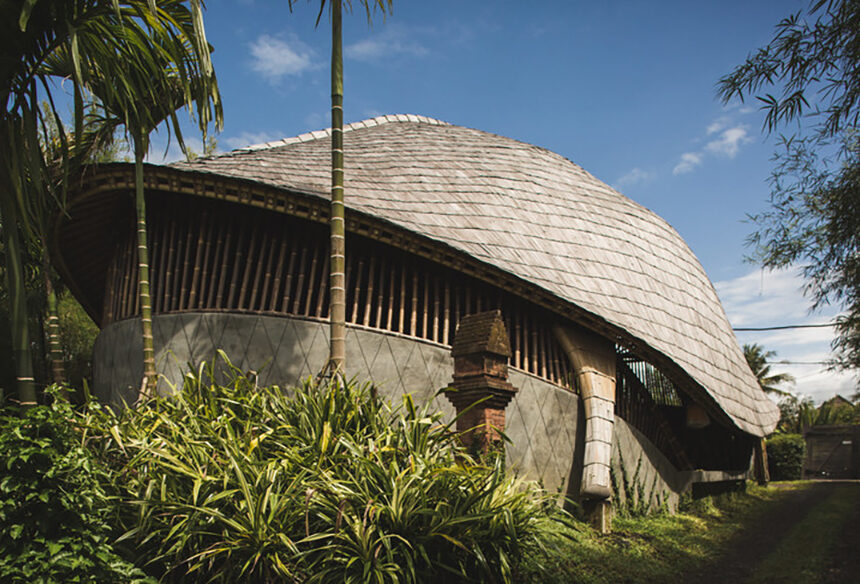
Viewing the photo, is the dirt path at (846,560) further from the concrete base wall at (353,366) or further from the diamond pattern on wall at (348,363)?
the diamond pattern on wall at (348,363)

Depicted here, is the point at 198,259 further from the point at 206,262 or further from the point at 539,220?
the point at 539,220

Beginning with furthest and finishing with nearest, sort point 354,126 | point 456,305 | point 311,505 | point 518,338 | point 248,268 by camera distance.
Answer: point 354,126 < point 518,338 < point 456,305 < point 248,268 < point 311,505

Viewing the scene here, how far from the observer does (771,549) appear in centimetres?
1195

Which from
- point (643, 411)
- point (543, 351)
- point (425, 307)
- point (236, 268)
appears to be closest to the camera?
point (236, 268)

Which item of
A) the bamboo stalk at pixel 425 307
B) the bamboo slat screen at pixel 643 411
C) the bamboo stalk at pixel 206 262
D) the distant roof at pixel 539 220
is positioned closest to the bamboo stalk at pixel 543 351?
the distant roof at pixel 539 220

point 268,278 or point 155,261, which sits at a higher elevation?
point 155,261

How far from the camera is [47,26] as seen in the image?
22.9 ft

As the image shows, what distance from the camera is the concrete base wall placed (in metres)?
11.3

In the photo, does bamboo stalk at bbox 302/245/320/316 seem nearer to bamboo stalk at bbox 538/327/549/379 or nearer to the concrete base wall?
the concrete base wall

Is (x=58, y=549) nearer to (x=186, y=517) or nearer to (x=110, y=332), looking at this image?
(x=186, y=517)

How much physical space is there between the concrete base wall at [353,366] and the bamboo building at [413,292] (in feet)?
0.11

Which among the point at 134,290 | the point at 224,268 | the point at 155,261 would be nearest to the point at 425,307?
the point at 224,268

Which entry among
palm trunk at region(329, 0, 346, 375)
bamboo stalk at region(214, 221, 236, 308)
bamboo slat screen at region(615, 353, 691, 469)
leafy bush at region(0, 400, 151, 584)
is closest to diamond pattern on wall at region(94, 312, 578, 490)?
bamboo stalk at region(214, 221, 236, 308)

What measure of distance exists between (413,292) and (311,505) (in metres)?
6.05
